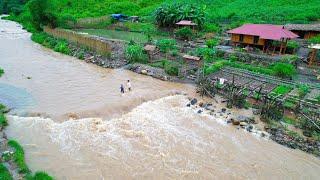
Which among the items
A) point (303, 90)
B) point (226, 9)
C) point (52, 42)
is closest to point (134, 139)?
point (303, 90)

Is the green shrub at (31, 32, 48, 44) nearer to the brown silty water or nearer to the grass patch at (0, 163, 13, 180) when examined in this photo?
Result: the brown silty water

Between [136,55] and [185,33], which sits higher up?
[185,33]

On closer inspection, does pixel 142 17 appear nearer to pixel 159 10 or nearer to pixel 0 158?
pixel 159 10

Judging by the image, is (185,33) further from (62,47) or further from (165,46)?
(62,47)

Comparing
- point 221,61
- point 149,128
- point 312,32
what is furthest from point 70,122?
point 312,32

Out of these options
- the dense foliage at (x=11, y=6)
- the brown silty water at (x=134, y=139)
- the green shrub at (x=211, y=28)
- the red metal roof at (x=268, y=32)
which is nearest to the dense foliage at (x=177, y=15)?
the green shrub at (x=211, y=28)
